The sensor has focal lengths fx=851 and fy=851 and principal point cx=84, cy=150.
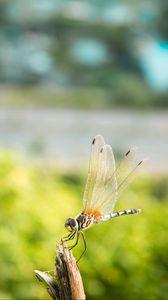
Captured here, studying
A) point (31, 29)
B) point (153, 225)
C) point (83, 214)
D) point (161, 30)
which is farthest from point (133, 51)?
point (83, 214)

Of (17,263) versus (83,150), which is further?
(83,150)

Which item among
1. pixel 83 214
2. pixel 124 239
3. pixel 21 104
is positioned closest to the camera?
pixel 83 214

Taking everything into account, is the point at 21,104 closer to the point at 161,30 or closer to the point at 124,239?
the point at 161,30

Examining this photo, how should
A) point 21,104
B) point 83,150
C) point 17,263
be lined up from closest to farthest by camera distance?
point 17,263 < point 83,150 < point 21,104

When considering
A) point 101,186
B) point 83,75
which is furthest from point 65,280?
point 83,75

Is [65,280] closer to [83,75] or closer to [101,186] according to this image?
[101,186]

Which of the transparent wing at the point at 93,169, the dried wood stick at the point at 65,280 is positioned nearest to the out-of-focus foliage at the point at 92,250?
the transparent wing at the point at 93,169
